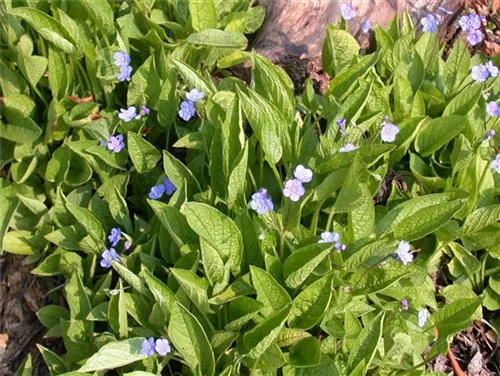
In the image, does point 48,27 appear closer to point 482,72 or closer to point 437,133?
point 437,133

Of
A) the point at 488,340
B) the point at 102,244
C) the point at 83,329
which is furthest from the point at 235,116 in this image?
the point at 488,340

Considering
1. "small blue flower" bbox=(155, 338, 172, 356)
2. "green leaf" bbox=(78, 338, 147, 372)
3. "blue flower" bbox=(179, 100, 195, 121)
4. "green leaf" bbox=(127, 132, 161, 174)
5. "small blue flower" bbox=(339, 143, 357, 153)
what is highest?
"small blue flower" bbox=(339, 143, 357, 153)

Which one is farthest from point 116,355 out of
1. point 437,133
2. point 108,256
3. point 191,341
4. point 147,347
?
point 437,133

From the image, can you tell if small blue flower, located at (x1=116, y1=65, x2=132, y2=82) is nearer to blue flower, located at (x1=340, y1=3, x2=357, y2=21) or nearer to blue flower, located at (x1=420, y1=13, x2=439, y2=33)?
blue flower, located at (x1=340, y1=3, x2=357, y2=21)

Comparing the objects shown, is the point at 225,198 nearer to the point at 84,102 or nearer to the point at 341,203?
the point at 341,203

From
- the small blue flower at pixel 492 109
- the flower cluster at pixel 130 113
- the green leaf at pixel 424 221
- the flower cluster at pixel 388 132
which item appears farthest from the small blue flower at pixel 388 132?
the flower cluster at pixel 130 113

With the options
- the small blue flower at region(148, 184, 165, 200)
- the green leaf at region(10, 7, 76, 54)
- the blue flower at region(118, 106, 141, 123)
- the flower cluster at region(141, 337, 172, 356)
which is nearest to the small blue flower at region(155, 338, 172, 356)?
the flower cluster at region(141, 337, 172, 356)
